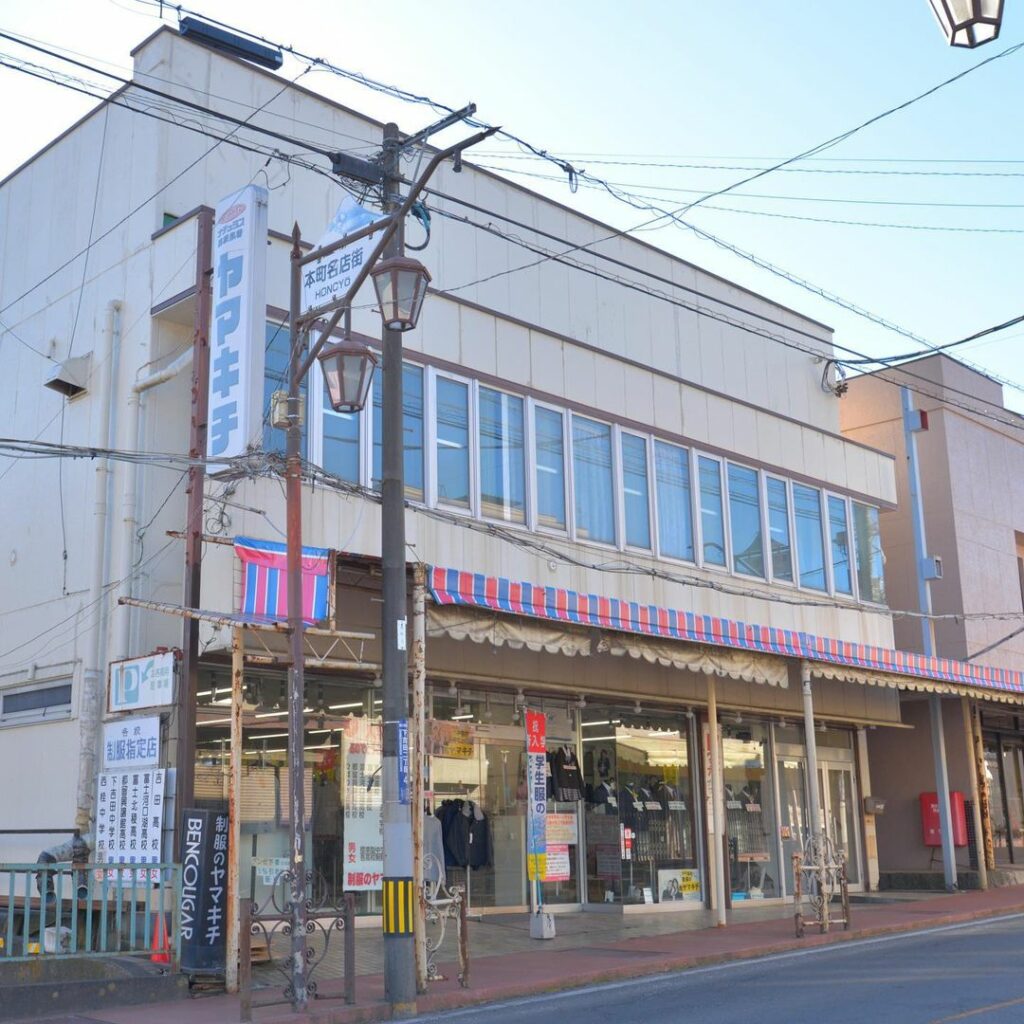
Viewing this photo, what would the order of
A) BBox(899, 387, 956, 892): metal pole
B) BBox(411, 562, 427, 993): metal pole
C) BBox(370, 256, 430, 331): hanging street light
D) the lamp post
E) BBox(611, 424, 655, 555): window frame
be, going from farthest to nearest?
1. BBox(899, 387, 956, 892): metal pole
2. BBox(611, 424, 655, 555): window frame
3. BBox(411, 562, 427, 993): metal pole
4. BBox(370, 256, 430, 331): hanging street light
5. the lamp post

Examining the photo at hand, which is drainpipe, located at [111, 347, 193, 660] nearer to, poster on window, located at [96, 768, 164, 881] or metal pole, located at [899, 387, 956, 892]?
poster on window, located at [96, 768, 164, 881]

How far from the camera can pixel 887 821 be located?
26.6 metres

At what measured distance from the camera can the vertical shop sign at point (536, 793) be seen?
16.8m

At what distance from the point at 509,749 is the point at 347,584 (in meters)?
4.98

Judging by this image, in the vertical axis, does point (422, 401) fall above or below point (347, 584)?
above

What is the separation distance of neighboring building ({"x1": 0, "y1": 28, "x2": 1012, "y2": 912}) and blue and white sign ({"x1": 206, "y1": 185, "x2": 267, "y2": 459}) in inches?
12.2

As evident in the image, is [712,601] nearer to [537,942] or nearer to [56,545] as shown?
[537,942]

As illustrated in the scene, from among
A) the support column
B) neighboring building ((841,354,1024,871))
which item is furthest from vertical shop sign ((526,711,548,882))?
the support column

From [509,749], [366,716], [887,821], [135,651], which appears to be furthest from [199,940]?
[887,821]

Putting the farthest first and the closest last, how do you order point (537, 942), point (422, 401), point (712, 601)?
point (712, 601) → point (422, 401) → point (537, 942)

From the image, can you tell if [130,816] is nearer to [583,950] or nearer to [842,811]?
[583,950]

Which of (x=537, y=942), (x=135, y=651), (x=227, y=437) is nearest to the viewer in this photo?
(x=227, y=437)

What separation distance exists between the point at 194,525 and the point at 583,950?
6733 mm

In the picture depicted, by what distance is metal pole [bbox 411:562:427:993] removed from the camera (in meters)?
12.3
